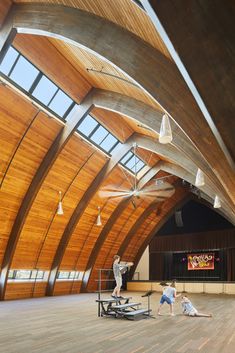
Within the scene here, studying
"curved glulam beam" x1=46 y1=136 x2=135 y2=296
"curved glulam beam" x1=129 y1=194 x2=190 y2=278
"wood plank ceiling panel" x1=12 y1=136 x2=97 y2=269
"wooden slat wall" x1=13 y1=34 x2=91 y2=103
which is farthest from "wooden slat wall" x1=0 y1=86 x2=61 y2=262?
"curved glulam beam" x1=129 y1=194 x2=190 y2=278

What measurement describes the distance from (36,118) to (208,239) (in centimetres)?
1942

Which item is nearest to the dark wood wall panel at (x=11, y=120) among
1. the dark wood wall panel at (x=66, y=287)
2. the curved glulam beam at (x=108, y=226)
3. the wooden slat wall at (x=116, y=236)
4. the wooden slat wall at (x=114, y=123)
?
the wooden slat wall at (x=114, y=123)

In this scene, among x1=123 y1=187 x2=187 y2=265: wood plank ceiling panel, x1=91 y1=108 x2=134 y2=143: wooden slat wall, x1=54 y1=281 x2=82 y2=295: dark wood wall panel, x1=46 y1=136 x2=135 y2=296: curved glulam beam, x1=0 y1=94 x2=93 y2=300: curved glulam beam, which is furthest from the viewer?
x1=123 y1=187 x2=187 y2=265: wood plank ceiling panel

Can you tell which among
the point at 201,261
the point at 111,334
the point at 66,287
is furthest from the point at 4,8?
the point at 201,261

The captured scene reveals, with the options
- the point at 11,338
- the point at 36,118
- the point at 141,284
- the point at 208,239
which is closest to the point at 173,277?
the point at 141,284

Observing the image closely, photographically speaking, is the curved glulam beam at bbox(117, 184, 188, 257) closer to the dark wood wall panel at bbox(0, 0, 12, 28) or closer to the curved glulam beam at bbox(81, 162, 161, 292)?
the curved glulam beam at bbox(81, 162, 161, 292)

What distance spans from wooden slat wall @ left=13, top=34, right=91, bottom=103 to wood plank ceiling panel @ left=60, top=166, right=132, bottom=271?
736 centimetres

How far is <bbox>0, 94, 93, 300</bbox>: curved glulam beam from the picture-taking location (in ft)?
51.7

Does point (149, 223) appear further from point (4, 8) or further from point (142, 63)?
point (142, 63)

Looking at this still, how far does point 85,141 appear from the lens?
1778 cm

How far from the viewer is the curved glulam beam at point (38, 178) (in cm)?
1577

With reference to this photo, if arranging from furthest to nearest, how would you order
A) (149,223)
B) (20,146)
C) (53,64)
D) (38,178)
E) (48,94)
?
(149,223) → (38,178) → (20,146) → (48,94) → (53,64)

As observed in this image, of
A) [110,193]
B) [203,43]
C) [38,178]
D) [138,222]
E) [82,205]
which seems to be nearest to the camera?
[203,43]

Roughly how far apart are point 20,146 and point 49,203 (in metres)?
4.31
